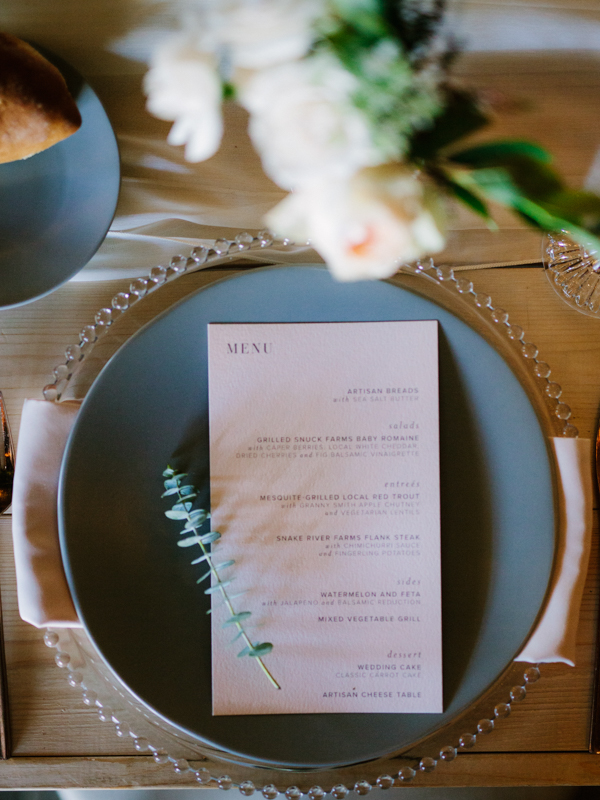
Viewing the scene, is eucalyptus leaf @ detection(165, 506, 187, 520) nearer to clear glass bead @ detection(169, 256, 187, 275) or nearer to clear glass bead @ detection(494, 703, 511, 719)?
clear glass bead @ detection(169, 256, 187, 275)

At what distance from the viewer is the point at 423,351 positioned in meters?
0.52

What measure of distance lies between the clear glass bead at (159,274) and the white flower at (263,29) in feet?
1.01

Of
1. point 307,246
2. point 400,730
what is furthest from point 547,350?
point 400,730

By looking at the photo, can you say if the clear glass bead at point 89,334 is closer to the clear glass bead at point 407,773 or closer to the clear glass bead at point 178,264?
the clear glass bead at point 178,264

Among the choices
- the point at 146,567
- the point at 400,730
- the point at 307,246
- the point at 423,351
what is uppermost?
the point at 307,246

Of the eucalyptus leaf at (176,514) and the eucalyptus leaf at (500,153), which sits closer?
the eucalyptus leaf at (500,153)

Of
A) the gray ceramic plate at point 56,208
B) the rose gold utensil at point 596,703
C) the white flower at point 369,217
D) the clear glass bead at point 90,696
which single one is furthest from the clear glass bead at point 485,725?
the gray ceramic plate at point 56,208

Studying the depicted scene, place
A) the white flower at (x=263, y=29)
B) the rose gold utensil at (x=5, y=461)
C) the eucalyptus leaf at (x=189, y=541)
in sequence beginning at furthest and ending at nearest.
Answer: the rose gold utensil at (x=5, y=461)
the eucalyptus leaf at (x=189, y=541)
the white flower at (x=263, y=29)

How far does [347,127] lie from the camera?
0.25 m

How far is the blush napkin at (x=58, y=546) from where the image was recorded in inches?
20.9

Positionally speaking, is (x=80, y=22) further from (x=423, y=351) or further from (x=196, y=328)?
(x=423, y=351)

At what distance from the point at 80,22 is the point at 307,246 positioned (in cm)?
31

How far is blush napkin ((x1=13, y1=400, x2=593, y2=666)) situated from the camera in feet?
1.74

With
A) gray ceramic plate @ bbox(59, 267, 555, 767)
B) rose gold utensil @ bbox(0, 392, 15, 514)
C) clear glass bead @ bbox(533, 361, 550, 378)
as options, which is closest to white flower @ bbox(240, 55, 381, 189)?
gray ceramic plate @ bbox(59, 267, 555, 767)
